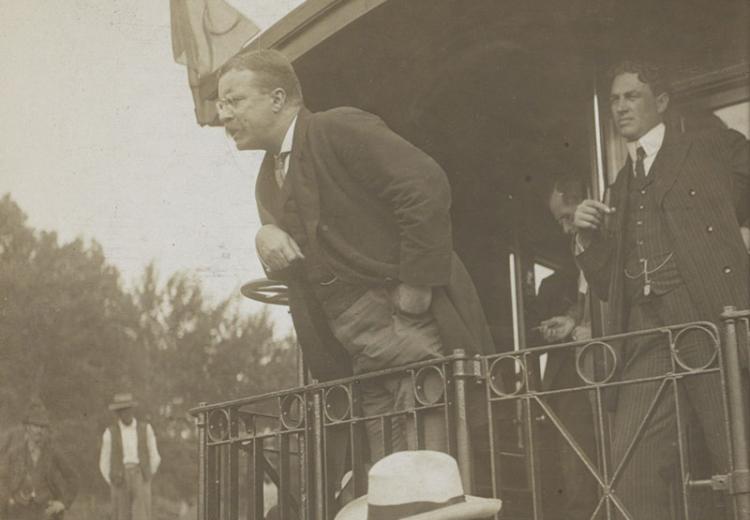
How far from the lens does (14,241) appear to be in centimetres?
506

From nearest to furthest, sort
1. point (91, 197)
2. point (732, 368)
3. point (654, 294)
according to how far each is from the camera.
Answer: point (732, 368) < point (654, 294) < point (91, 197)

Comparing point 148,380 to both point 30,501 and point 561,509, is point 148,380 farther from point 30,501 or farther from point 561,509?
point 561,509

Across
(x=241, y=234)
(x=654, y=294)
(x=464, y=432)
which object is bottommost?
(x=464, y=432)

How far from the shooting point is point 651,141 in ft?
14.7

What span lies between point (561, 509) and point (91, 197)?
7.65 feet

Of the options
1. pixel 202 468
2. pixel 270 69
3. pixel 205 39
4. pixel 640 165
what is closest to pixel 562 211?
pixel 640 165

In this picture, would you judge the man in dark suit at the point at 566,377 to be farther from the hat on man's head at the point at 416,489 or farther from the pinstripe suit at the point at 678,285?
the hat on man's head at the point at 416,489

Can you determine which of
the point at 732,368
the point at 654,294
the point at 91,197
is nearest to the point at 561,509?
the point at 654,294

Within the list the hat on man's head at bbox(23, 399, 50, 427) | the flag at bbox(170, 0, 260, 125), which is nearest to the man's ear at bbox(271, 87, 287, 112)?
the flag at bbox(170, 0, 260, 125)

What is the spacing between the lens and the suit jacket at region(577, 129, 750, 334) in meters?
4.18

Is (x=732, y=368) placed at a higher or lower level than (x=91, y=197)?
lower

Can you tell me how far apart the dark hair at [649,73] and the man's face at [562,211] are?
560 millimetres

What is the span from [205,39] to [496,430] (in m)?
2.08

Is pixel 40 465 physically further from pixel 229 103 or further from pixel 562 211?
pixel 562 211
